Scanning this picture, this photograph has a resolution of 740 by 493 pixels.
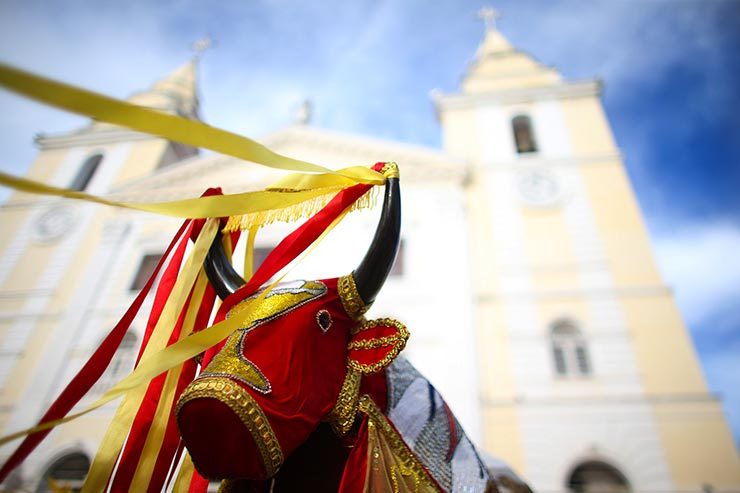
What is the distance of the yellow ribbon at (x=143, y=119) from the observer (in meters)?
1.00

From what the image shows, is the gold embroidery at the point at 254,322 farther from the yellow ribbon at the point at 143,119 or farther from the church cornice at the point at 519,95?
the church cornice at the point at 519,95

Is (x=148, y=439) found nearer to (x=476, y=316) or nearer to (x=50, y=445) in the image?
(x=476, y=316)

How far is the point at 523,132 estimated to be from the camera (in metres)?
14.4

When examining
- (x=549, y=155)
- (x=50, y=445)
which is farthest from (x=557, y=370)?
(x=50, y=445)

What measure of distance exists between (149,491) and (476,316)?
8179 mm

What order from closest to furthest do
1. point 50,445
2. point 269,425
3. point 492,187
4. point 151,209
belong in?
point 269,425
point 151,209
point 50,445
point 492,187

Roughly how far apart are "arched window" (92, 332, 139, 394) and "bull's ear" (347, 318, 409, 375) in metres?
8.06

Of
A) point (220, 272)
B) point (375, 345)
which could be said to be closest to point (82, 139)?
point (220, 272)

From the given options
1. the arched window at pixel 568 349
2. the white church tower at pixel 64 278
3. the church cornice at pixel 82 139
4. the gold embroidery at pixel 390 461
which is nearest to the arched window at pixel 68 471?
the white church tower at pixel 64 278

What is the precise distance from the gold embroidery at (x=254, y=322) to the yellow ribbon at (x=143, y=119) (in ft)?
1.72

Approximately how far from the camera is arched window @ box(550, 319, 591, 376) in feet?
27.1

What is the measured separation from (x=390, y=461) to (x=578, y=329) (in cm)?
852

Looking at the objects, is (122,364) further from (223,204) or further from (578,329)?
(578,329)

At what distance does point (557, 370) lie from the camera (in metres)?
8.30
